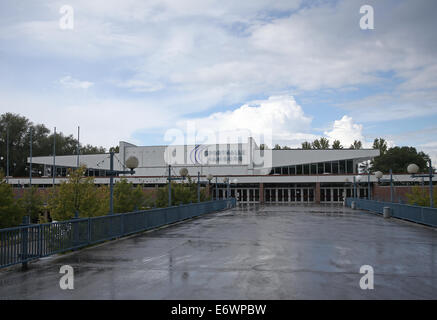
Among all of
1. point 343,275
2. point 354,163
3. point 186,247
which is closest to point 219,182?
point 354,163

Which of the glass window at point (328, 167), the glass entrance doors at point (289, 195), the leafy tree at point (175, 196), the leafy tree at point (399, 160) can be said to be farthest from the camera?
the leafy tree at point (399, 160)

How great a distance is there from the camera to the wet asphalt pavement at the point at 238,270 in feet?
25.5

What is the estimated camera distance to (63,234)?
1223 centimetres

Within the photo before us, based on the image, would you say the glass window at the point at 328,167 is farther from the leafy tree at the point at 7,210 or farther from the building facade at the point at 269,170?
the leafy tree at the point at 7,210

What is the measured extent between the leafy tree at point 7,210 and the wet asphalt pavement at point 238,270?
28.6 ft

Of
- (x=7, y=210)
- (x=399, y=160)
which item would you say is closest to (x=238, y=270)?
(x=7, y=210)

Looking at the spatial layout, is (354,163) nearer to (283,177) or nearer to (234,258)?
(283,177)

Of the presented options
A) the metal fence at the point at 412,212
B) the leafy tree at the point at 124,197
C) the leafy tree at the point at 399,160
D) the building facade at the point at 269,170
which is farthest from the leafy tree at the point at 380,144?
the leafy tree at the point at 124,197

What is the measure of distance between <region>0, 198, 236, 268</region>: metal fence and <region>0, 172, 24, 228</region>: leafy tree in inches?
295

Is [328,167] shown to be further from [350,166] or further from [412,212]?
[412,212]

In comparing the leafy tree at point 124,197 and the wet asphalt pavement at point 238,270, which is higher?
the leafy tree at point 124,197

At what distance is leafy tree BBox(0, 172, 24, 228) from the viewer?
2034 cm

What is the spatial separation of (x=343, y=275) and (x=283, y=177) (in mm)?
48661

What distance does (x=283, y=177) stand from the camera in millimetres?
57438
